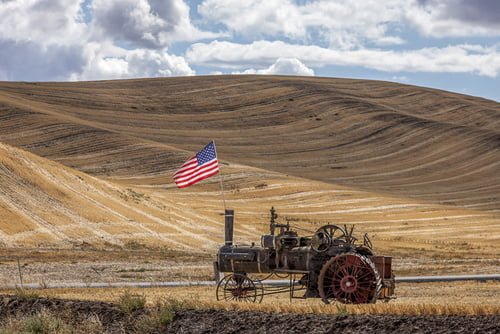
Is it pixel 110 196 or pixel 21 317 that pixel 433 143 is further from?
pixel 21 317

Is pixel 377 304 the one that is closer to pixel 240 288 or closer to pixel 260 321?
pixel 260 321

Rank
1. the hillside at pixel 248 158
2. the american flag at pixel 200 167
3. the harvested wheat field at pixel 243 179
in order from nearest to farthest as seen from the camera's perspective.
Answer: the american flag at pixel 200 167 < the harvested wheat field at pixel 243 179 < the hillside at pixel 248 158

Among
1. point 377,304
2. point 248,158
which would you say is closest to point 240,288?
point 377,304

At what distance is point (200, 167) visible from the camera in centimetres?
2716

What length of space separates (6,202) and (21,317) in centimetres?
3645

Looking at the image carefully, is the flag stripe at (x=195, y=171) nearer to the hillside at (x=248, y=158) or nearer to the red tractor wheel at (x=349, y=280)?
the red tractor wheel at (x=349, y=280)

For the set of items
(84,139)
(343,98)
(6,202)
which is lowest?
(6,202)

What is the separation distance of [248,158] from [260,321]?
311 ft

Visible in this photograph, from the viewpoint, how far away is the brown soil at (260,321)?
15.8 m

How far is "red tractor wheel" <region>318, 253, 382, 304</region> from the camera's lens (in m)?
20.9

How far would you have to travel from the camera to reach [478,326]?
50.6ft

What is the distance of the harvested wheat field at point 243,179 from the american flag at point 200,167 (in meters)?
3.24

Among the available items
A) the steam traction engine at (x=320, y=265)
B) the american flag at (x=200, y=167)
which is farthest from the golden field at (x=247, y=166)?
the steam traction engine at (x=320, y=265)

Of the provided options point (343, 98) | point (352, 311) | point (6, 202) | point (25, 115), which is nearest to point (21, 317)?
point (352, 311)
